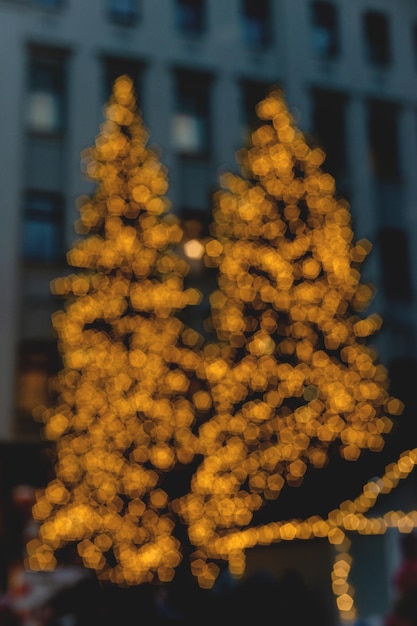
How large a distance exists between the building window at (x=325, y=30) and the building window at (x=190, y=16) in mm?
3144

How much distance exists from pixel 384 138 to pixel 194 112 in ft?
18.1

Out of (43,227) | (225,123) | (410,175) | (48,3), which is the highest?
(48,3)

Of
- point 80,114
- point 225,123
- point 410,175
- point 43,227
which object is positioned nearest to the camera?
point 43,227

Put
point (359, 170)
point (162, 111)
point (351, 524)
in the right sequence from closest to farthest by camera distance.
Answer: point (351, 524)
point (162, 111)
point (359, 170)

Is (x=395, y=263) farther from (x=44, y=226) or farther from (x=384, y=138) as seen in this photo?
(x=44, y=226)

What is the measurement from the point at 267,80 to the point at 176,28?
103 inches

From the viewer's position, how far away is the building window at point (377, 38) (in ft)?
78.8

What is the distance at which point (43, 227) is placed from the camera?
63.8 feet

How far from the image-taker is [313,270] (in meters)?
16.3

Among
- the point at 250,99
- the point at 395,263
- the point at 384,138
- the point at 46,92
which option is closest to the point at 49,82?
the point at 46,92

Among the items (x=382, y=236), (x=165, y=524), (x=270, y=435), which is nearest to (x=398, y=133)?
(x=382, y=236)

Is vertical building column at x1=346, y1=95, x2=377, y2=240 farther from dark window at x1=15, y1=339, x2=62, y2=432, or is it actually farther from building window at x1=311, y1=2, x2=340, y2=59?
dark window at x1=15, y1=339, x2=62, y2=432

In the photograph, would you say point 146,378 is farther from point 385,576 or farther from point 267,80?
point 267,80

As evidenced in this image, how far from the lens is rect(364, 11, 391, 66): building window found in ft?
78.8
